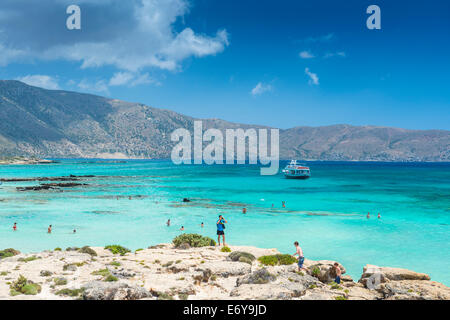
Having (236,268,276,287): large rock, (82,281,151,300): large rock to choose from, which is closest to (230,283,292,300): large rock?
(236,268,276,287): large rock

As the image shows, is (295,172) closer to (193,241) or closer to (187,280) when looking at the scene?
(193,241)

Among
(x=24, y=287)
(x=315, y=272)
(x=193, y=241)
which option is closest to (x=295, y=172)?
(x=193, y=241)

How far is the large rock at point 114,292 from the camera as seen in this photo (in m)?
13.5

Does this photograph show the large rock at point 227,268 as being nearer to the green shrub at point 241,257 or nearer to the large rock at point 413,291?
the green shrub at point 241,257

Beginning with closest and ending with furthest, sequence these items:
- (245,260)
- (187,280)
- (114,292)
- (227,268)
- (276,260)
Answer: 1. (114,292)
2. (187,280)
3. (227,268)
4. (245,260)
5. (276,260)

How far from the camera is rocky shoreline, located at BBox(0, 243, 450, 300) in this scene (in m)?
14.2

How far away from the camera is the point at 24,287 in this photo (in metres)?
14.3

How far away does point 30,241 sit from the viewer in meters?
31.2

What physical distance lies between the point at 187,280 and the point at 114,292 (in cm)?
373

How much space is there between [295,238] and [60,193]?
5318 cm
